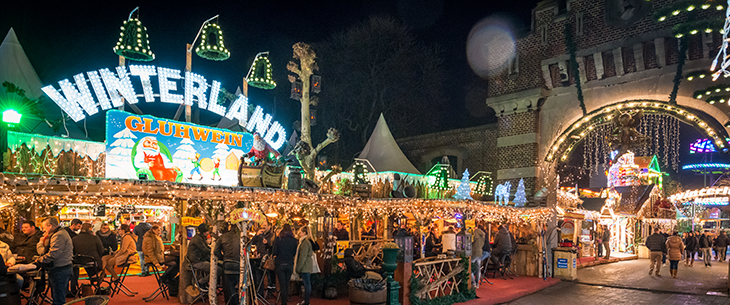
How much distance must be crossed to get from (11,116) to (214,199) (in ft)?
15.6

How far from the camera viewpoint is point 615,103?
16.8m

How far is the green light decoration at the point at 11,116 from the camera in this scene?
35.2 ft

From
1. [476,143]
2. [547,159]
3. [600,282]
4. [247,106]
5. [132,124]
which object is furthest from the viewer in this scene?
[476,143]

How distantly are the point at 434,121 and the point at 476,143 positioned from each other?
6.29 m

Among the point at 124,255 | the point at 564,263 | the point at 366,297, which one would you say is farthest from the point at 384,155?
the point at 366,297

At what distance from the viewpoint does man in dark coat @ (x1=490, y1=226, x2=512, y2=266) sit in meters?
13.6

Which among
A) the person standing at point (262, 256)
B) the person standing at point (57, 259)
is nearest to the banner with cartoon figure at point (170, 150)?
the person standing at point (262, 256)

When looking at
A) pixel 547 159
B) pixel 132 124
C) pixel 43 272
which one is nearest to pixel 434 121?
pixel 547 159

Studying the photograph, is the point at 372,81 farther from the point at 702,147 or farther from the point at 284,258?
the point at 702,147

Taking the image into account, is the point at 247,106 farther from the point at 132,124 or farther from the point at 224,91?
the point at 132,124

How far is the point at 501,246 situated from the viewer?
13742mm

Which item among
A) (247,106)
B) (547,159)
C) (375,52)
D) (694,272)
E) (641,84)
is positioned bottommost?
(694,272)

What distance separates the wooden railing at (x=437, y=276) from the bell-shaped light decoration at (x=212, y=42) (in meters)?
7.75

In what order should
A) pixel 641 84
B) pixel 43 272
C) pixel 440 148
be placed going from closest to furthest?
pixel 43 272
pixel 641 84
pixel 440 148
